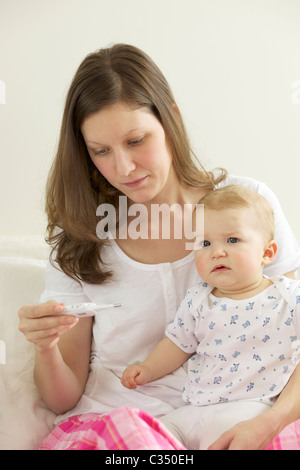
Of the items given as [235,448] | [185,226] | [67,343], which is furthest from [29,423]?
[185,226]

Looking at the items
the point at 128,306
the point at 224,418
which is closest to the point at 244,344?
the point at 224,418

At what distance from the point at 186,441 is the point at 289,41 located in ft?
5.19

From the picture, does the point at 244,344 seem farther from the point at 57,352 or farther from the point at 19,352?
the point at 19,352

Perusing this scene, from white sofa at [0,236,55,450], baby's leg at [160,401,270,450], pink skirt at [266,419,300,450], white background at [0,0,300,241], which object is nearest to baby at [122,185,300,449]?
baby's leg at [160,401,270,450]

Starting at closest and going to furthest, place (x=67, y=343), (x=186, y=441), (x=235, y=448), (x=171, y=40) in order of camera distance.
→ (x=235, y=448), (x=186, y=441), (x=67, y=343), (x=171, y=40)

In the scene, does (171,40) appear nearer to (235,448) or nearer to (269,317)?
(269,317)

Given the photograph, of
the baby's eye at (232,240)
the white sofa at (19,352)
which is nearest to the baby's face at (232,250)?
the baby's eye at (232,240)

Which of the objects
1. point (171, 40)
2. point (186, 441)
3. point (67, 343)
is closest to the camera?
point (186, 441)

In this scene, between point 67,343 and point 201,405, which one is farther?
point 67,343

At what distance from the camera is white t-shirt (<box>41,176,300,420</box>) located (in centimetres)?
149

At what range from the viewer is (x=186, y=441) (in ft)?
4.29

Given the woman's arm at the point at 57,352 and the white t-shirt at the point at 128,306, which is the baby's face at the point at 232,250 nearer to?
the white t-shirt at the point at 128,306

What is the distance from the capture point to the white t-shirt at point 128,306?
4.87 feet

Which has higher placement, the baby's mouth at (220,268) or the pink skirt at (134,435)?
the baby's mouth at (220,268)
